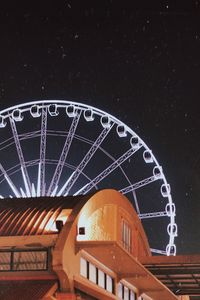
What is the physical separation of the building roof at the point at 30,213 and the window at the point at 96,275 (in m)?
1.79

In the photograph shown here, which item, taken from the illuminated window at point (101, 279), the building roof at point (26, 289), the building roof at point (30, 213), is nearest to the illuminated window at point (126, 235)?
the illuminated window at point (101, 279)

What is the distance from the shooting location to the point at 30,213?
22734mm

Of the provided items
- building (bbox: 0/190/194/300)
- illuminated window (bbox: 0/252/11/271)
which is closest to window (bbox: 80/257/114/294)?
building (bbox: 0/190/194/300)

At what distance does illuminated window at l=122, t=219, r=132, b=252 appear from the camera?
97.8ft

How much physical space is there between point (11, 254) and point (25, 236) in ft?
2.19

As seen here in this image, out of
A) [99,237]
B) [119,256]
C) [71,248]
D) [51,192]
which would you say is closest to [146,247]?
[51,192]

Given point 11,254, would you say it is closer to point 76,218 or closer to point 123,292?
point 76,218

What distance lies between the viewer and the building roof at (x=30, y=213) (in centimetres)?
2114

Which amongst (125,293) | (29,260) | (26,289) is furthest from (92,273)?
(125,293)

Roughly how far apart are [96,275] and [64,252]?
175 inches

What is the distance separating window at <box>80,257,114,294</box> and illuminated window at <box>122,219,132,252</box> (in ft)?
14.3

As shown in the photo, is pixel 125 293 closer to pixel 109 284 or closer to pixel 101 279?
pixel 109 284

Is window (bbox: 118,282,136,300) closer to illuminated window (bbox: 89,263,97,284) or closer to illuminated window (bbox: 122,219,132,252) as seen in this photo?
illuminated window (bbox: 122,219,132,252)

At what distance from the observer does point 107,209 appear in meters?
26.8
